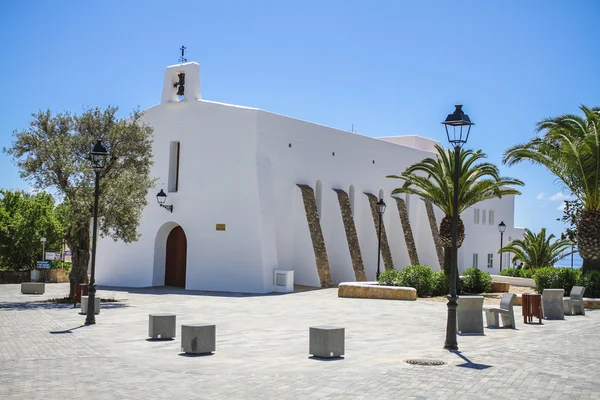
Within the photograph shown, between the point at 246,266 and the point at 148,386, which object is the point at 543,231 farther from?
the point at 148,386

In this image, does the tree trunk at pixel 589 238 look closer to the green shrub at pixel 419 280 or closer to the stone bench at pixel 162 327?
the green shrub at pixel 419 280

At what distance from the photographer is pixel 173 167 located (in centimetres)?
2783

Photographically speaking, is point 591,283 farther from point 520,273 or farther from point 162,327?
point 162,327

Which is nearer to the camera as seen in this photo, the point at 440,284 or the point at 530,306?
the point at 530,306

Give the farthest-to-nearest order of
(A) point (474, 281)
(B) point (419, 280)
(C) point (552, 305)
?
(A) point (474, 281) < (B) point (419, 280) < (C) point (552, 305)

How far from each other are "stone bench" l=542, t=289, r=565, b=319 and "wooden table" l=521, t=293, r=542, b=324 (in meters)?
0.67

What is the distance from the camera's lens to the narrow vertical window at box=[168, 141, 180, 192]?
27.7m

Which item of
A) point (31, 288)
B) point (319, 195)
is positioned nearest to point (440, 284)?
point (319, 195)

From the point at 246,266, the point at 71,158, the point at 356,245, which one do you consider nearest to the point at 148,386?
the point at 71,158

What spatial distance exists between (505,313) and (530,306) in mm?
1976

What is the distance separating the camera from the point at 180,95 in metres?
28.3

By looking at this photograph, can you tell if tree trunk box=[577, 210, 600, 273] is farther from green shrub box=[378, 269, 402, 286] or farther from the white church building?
the white church building

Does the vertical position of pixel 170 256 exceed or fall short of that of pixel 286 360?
it exceeds it

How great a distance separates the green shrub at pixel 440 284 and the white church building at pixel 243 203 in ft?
16.8
